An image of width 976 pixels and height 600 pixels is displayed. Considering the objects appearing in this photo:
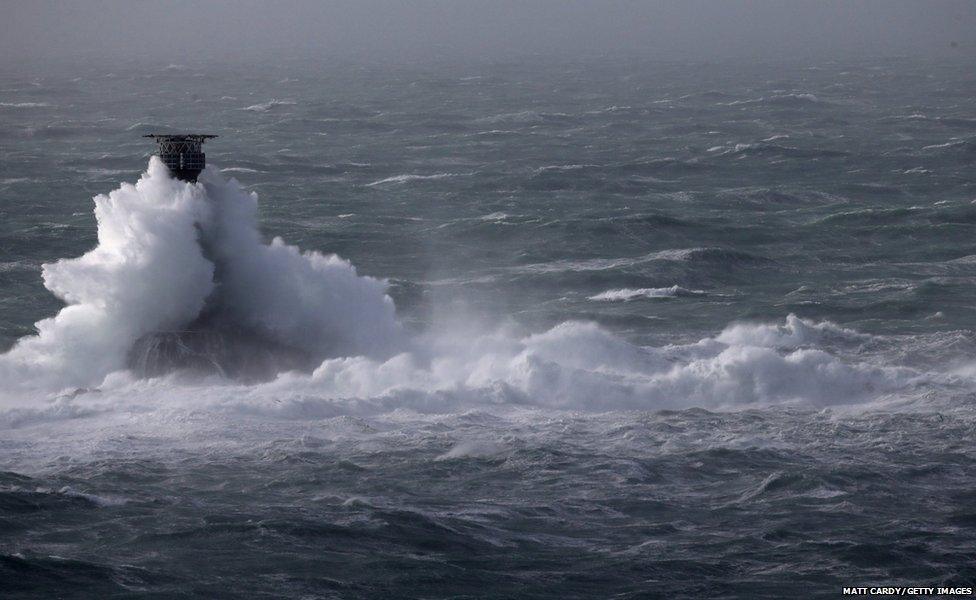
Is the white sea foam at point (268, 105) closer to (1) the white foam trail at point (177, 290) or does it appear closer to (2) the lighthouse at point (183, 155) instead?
(1) the white foam trail at point (177, 290)

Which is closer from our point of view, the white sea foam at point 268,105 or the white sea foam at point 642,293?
the white sea foam at point 642,293

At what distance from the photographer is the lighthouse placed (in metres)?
54.9

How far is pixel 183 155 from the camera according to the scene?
5547cm

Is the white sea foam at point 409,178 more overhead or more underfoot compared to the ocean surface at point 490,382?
more overhead

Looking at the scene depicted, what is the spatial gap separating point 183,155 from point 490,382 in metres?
14.8

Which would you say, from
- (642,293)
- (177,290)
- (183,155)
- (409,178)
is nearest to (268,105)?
(409,178)

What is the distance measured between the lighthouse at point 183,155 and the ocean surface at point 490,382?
502 mm

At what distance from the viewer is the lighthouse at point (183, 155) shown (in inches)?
2162

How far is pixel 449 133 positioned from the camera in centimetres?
12400

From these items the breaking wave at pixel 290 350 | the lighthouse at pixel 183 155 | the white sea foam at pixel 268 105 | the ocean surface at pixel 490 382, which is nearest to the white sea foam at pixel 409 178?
the ocean surface at pixel 490 382

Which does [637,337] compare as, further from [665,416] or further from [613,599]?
[613,599]

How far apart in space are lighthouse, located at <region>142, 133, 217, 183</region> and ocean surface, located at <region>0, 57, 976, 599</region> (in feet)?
1.65

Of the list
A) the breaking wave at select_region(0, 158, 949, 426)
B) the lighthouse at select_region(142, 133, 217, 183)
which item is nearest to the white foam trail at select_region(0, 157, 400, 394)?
the breaking wave at select_region(0, 158, 949, 426)

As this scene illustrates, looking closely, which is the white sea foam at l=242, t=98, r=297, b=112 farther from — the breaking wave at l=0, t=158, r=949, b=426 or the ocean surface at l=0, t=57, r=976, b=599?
the breaking wave at l=0, t=158, r=949, b=426
